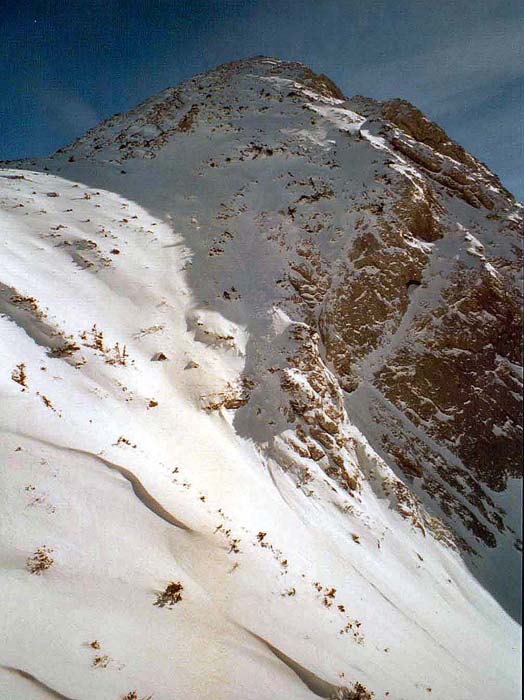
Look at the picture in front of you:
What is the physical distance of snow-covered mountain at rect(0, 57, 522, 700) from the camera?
4129 mm

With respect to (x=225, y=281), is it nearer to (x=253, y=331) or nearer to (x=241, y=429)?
(x=253, y=331)

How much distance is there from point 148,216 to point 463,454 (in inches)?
676

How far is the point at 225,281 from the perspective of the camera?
1377cm

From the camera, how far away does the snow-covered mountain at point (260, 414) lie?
4129 millimetres

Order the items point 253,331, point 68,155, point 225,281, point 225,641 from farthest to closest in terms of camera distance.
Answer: point 68,155 < point 225,281 < point 253,331 < point 225,641

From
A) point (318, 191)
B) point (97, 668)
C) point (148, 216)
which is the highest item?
point (318, 191)

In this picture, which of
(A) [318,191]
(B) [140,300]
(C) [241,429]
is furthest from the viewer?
(A) [318,191]

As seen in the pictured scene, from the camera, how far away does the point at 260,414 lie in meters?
9.73

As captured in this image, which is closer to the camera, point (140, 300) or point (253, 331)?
point (140, 300)

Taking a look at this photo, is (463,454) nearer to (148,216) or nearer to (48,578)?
(48,578)

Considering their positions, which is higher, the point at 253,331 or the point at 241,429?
the point at 253,331

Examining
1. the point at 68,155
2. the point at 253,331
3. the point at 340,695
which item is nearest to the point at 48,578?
the point at 340,695

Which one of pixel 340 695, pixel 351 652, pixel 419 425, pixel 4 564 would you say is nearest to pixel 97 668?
pixel 4 564

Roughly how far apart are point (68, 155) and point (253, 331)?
18751 mm
